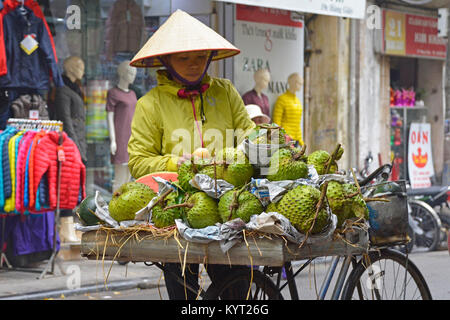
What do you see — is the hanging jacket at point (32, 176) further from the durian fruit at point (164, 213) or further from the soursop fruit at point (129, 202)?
the durian fruit at point (164, 213)

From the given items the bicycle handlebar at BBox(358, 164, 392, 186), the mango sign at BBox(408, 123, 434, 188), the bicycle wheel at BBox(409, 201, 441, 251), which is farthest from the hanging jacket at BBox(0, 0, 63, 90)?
the mango sign at BBox(408, 123, 434, 188)

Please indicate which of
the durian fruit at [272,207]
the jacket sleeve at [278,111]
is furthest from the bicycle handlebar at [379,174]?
the jacket sleeve at [278,111]

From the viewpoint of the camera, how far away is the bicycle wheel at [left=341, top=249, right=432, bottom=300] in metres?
4.03

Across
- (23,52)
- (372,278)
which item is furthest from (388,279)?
(23,52)

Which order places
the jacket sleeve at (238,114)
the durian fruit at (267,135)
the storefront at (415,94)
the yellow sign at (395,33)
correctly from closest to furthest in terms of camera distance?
the durian fruit at (267,135) < the jacket sleeve at (238,114) < the yellow sign at (395,33) < the storefront at (415,94)

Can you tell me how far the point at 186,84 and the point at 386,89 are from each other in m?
9.82

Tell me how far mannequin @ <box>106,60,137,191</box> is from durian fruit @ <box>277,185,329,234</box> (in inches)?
268

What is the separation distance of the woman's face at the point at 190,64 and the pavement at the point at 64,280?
10.6ft

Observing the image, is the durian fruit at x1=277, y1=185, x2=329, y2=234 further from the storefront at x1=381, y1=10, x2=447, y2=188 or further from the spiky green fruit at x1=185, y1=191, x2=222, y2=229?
the storefront at x1=381, y1=10, x2=447, y2=188

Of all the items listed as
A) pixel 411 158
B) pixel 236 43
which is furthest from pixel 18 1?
pixel 411 158

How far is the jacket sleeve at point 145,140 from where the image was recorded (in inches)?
159

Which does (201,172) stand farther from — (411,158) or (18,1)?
(411,158)

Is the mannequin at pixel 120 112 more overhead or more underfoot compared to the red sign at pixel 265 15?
more underfoot

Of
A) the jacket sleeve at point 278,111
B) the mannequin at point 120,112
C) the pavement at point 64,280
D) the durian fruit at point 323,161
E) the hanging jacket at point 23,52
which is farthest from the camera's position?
the jacket sleeve at point 278,111
